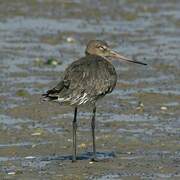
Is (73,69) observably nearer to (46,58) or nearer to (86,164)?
(86,164)

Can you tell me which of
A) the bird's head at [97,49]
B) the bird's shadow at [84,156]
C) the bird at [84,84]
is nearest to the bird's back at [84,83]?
the bird at [84,84]

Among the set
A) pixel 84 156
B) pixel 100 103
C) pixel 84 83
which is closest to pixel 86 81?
pixel 84 83

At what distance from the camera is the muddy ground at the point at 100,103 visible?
35.9ft

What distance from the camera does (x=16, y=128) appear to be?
42.0 ft

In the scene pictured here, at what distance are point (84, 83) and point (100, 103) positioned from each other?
335 centimetres

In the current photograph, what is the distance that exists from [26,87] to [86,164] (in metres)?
4.42

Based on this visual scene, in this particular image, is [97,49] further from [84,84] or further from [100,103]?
[100,103]

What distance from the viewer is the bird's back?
35.6ft

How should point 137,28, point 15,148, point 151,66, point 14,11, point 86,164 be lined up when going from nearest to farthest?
point 86,164
point 15,148
point 151,66
point 137,28
point 14,11

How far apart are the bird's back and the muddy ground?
2.58 feet

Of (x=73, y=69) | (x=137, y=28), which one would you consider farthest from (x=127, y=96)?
(x=137, y=28)

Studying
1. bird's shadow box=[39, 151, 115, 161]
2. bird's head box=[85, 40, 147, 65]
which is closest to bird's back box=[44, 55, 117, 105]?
bird's head box=[85, 40, 147, 65]

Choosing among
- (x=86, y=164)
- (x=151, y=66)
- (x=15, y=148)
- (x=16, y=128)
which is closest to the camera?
(x=86, y=164)

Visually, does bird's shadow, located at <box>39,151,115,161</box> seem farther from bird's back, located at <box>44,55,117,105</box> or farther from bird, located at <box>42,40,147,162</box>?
bird's back, located at <box>44,55,117,105</box>
